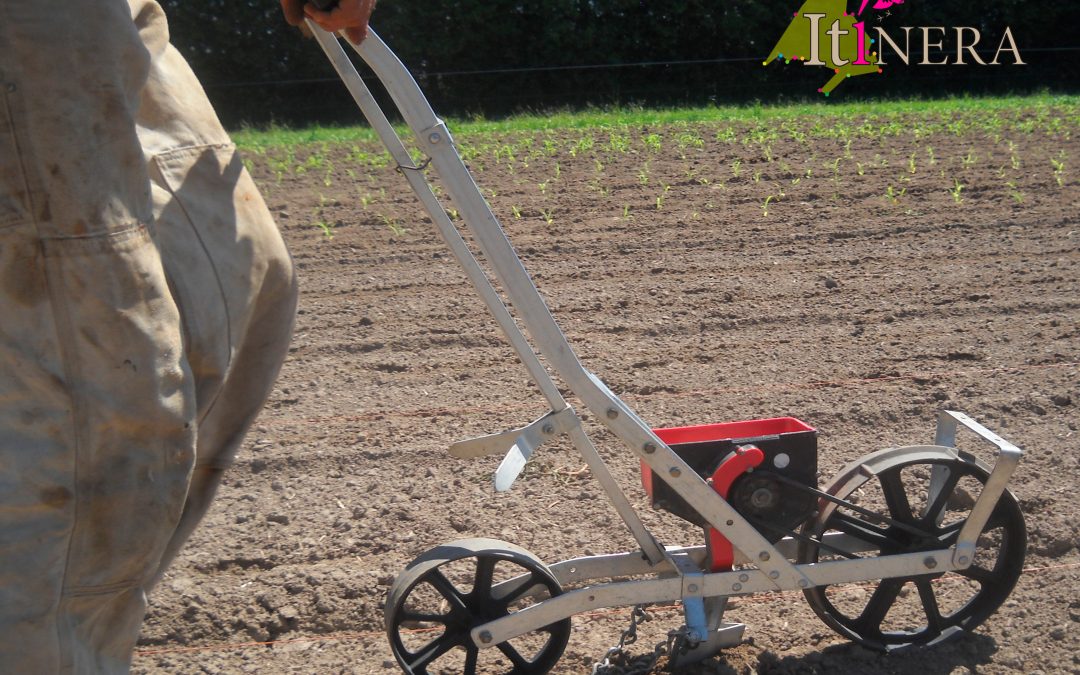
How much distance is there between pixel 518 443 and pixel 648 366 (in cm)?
274

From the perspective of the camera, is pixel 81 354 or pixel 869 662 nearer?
pixel 81 354

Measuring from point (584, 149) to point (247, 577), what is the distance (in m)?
8.13

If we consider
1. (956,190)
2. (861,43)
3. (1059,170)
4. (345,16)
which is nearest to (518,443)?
(345,16)

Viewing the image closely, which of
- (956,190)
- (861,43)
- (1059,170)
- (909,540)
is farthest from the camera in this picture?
(861,43)

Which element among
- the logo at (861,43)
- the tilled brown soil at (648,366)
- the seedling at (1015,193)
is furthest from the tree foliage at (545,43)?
the seedling at (1015,193)

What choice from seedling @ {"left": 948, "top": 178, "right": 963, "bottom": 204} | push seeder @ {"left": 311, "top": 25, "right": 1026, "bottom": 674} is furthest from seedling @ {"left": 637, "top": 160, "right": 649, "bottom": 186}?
push seeder @ {"left": 311, "top": 25, "right": 1026, "bottom": 674}

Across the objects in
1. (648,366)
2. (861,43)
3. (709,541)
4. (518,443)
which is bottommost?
(648,366)

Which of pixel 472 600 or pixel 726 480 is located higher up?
pixel 726 480

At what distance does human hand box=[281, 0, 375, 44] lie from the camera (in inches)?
89.5

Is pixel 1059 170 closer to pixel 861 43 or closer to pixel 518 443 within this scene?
pixel 518 443

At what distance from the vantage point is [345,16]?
2279 mm

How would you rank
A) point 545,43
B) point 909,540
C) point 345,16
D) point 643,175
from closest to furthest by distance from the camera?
point 345,16, point 909,540, point 643,175, point 545,43

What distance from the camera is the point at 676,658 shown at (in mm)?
2996

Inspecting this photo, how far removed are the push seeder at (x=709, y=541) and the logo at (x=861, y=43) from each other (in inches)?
813
